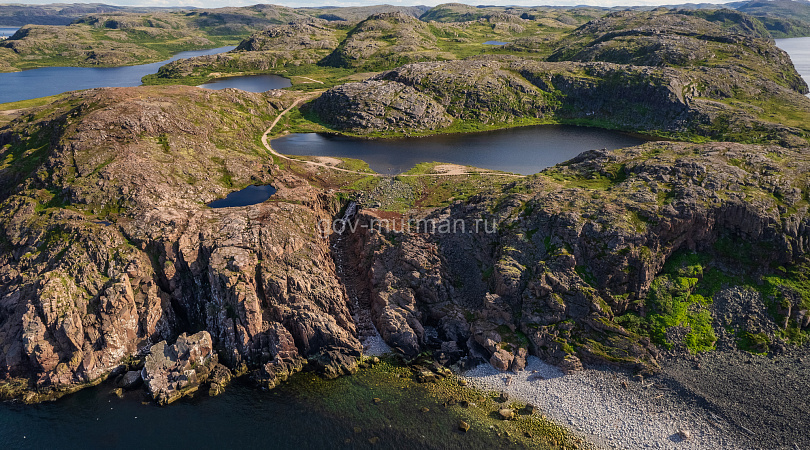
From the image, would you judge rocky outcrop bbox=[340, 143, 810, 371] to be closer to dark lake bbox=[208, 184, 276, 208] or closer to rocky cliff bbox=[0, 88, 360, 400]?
rocky cliff bbox=[0, 88, 360, 400]

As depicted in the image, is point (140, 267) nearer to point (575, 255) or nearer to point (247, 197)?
point (247, 197)

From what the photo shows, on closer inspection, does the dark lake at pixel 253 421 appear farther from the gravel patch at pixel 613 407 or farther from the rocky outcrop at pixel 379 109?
the rocky outcrop at pixel 379 109

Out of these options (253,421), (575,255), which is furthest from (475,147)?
(253,421)

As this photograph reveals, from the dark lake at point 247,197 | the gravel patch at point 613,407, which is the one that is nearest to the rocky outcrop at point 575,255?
the gravel patch at point 613,407

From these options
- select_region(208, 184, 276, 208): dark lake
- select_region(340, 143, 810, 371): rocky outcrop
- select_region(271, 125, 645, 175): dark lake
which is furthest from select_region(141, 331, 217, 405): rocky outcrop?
select_region(271, 125, 645, 175): dark lake

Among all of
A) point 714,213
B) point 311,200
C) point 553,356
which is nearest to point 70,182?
point 311,200

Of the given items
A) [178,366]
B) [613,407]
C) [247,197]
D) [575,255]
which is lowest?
[613,407]
